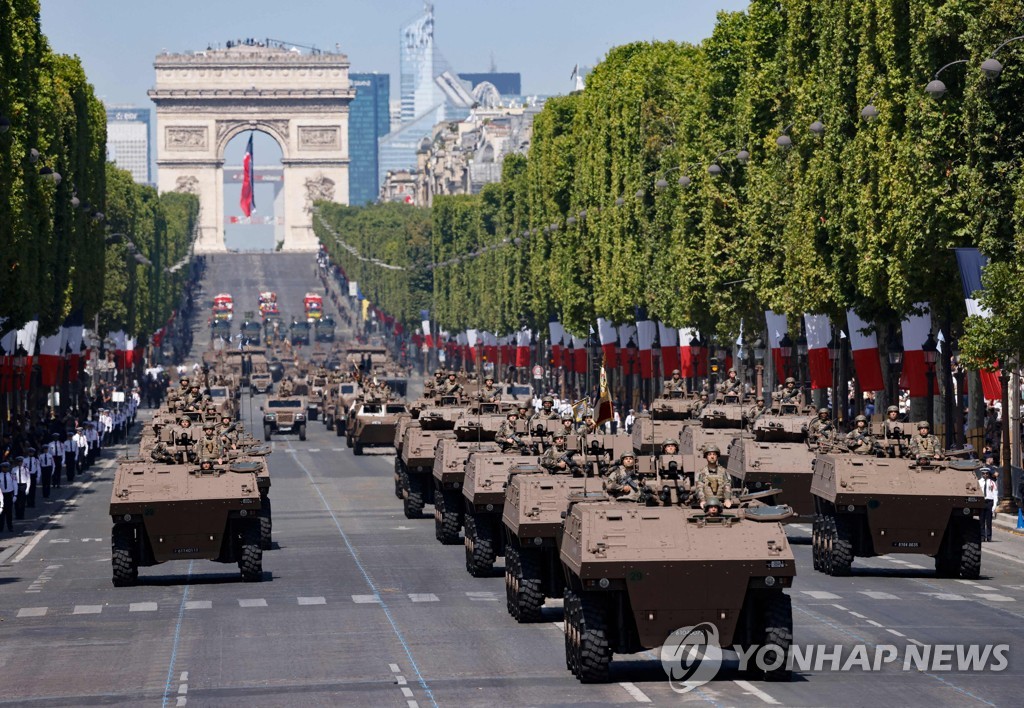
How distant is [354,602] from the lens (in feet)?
103

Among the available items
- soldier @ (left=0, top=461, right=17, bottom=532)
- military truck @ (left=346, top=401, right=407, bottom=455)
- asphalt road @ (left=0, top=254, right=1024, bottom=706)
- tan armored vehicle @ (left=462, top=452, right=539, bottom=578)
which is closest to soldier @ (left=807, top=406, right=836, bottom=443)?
asphalt road @ (left=0, top=254, right=1024, bottom=706)

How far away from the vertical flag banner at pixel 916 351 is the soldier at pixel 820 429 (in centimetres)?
866

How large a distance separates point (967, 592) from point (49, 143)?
49.5 m

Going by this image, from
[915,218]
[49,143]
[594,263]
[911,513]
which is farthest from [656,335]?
[911,513]

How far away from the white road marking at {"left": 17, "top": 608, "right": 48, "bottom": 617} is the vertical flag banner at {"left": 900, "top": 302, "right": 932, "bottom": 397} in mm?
26726

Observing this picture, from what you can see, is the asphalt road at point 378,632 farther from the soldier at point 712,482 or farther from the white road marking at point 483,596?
the soldier at point 712,482

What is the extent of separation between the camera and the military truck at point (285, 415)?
Answer: 302 ft

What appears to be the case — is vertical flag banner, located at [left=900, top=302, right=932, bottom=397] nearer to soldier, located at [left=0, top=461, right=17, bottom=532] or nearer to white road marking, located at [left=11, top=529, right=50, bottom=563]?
white road marking, located at [left=11, top=529, right=50, bottom=563]

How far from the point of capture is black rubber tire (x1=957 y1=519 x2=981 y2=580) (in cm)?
3322

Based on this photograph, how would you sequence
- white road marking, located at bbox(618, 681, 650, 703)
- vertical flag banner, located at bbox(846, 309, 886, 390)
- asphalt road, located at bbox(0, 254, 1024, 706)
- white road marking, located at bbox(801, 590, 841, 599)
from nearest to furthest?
white road marking, located at bbox(618, 681, 650, 703)
asphalt road, located at bbox(0, 254, 1024, 706)
white road marking, located at bbox(801, 590, 841, 599)
vertical flag banner, located at bbox(846, 309, 886, 390)

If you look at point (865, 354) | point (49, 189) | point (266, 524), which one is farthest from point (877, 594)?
point (49, 189)

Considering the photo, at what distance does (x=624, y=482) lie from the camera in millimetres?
24766

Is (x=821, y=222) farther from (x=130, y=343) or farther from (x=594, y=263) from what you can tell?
(x=130, y=343)

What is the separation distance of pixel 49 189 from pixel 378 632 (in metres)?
44.5
